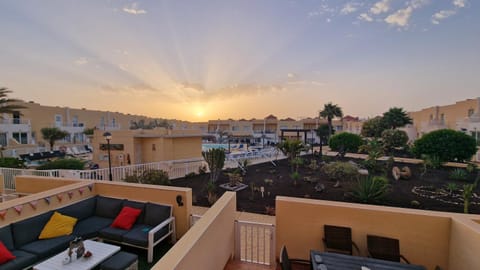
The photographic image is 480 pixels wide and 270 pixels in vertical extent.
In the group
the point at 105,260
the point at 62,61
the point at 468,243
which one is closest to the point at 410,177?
the point at 468,243

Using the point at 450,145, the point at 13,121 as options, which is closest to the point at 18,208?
the point at 450,145

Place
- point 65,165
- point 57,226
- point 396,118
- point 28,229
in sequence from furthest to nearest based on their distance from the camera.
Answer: point 396,118 < point 65,165 < point 57,226 < point 28,229

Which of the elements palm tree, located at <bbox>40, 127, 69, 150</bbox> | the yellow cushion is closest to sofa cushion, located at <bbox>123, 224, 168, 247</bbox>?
the yellow cushion

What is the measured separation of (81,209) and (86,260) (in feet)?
6.63

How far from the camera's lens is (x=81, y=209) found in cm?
467

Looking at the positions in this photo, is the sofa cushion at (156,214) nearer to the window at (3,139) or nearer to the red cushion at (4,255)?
the red cushion at (4,255)

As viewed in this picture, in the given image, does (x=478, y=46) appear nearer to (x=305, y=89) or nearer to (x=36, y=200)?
(x=305, y=89)

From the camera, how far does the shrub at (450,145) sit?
44.8 ft

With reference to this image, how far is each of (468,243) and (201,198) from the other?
23.6 feet

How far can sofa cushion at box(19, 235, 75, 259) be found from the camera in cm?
346

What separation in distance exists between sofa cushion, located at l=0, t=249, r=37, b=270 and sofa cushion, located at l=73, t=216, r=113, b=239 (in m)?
0.73

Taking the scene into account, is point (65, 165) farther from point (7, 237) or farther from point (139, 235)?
point (139, 235)

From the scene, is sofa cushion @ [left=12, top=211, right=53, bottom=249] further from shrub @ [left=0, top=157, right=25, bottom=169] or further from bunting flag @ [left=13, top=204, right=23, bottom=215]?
shrub @ [left=0, top=157, right=25, bottom=169]

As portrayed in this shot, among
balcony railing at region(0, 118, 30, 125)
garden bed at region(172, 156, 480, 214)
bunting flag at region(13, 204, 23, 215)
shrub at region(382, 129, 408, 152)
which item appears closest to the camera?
bunting flag at region(13, 204, 23, 215)
